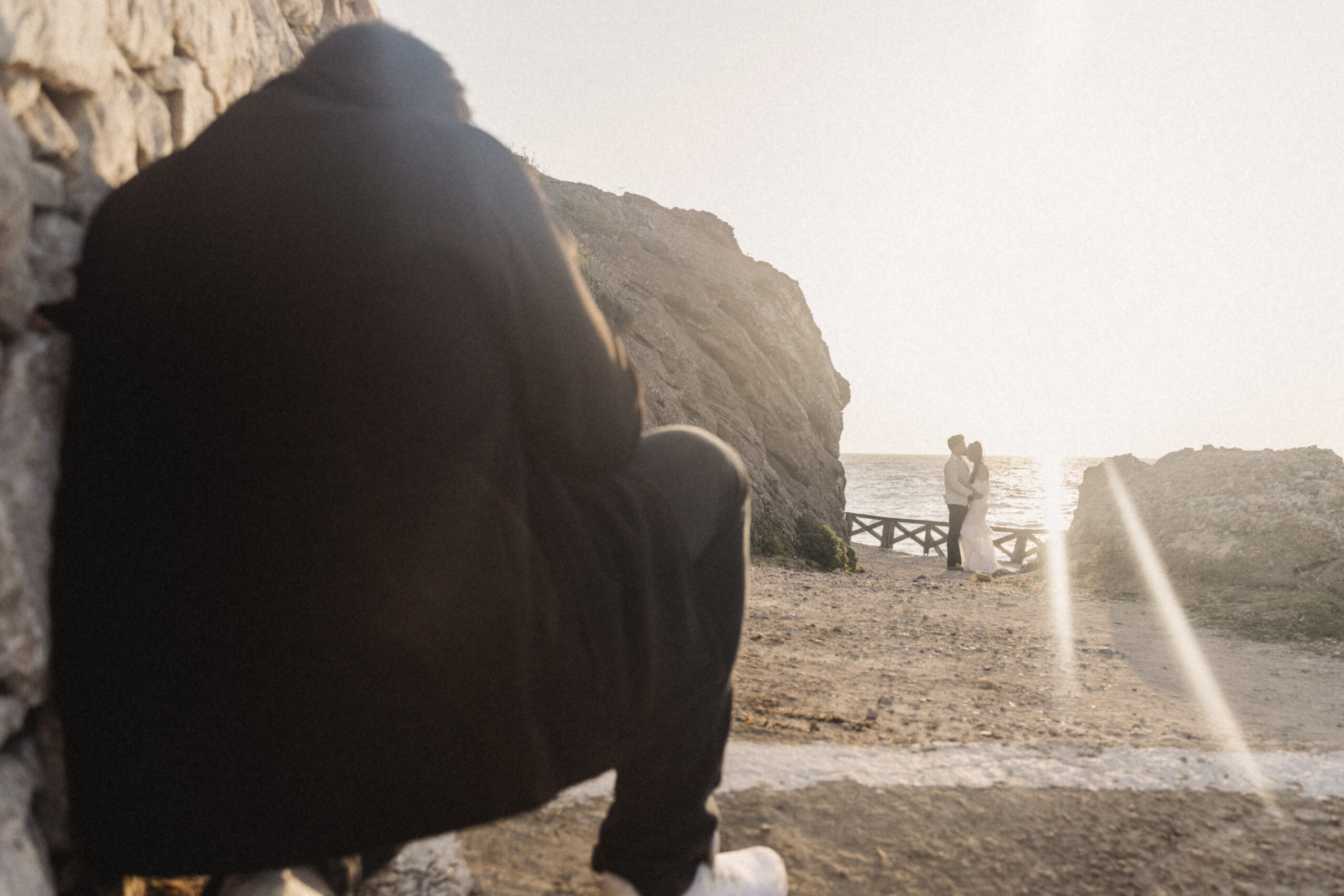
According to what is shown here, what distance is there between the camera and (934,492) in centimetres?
4462

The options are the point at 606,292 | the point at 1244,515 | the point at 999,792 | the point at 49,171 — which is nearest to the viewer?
the point at 49,171

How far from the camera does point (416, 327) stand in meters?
0.90

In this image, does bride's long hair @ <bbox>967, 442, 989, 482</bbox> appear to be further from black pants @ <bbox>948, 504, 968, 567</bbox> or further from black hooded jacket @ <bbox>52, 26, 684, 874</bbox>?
black hooded jacket @ <bbox>52, 26, 684, 874</bbox>

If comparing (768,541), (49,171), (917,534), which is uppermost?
(49,171)

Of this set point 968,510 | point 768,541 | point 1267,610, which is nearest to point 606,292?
point 768,541

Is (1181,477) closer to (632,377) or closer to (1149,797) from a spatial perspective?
(1149,797)

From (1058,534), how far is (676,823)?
7.82 m

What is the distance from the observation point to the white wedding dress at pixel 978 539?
30.8 ft

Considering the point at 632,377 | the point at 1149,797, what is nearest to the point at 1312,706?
the point at 1149,797

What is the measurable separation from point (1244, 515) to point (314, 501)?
6972 millimetres

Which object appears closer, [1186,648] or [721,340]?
[1186,648]

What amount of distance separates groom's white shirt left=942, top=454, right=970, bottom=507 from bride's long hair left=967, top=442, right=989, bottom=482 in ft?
0.35

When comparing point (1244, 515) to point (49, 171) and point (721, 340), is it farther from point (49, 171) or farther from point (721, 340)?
point (721, 340)

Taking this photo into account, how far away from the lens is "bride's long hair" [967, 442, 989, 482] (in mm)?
9383
